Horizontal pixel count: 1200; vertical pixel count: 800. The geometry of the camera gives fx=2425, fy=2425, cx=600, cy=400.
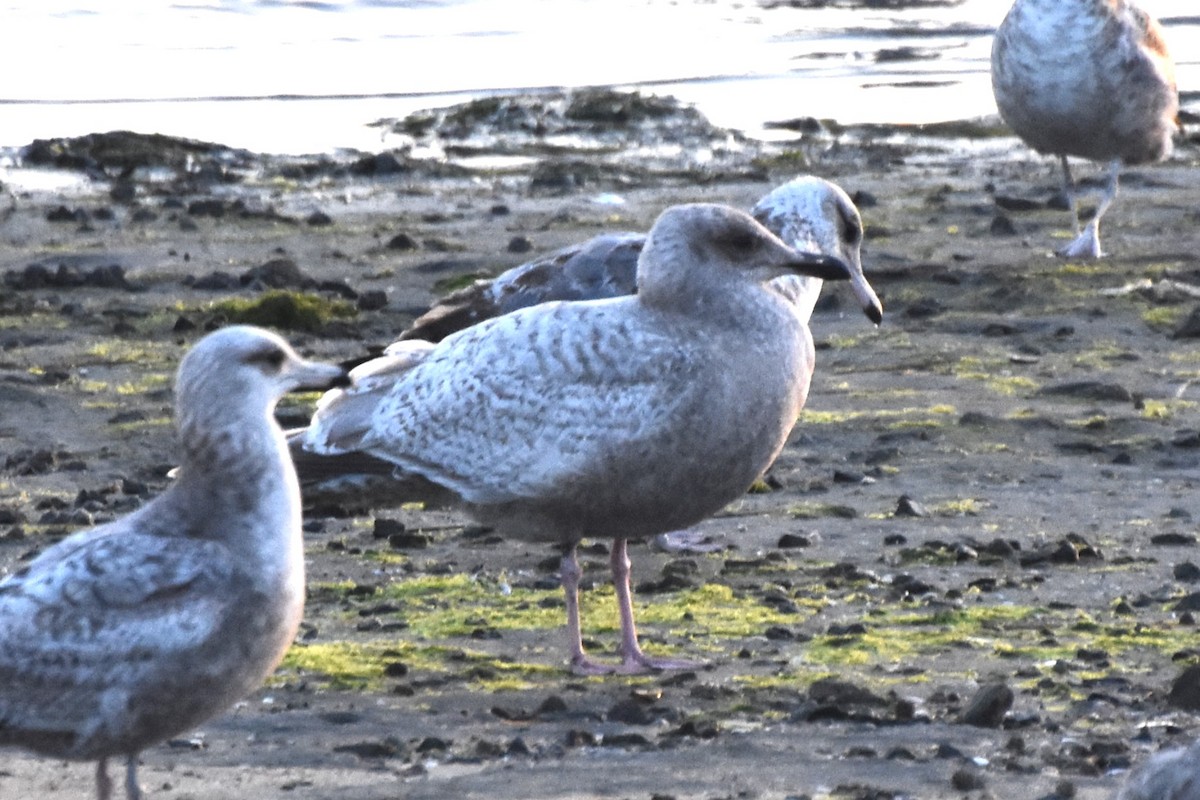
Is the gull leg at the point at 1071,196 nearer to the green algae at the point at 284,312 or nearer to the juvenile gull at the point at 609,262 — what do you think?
the green algae at the point at 284,312

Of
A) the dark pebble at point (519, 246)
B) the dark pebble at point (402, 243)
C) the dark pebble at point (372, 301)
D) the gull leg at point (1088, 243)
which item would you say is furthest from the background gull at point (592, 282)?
the gull leg at point (1088, 243)

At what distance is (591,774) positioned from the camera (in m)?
5.25

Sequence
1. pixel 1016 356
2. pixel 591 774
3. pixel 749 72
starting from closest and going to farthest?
1. pixel 591 774
2. pixel 1016 356
3. pixel 749 72

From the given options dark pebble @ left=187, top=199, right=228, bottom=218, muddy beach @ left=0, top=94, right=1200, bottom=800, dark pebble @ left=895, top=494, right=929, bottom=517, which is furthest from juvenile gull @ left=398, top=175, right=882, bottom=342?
dark pebble @ left=187, top=199, right=228, bottom=218

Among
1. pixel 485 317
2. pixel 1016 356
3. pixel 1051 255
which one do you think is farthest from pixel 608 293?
pixel 1051 255

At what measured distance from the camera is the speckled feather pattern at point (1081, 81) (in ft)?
41.0

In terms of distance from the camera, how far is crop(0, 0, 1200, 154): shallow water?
16.6 meters

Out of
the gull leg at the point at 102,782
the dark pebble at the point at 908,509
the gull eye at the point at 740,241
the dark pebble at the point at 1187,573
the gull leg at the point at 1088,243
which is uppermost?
the gull eye at the point at 740,241

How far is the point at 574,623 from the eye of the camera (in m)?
6.40

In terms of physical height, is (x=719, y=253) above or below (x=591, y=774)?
above

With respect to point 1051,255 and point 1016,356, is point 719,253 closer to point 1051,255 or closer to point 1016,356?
point 1016,356

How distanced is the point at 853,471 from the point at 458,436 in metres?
2.04

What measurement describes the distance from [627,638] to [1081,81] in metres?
6.97

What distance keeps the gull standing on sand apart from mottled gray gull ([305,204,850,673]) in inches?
242
